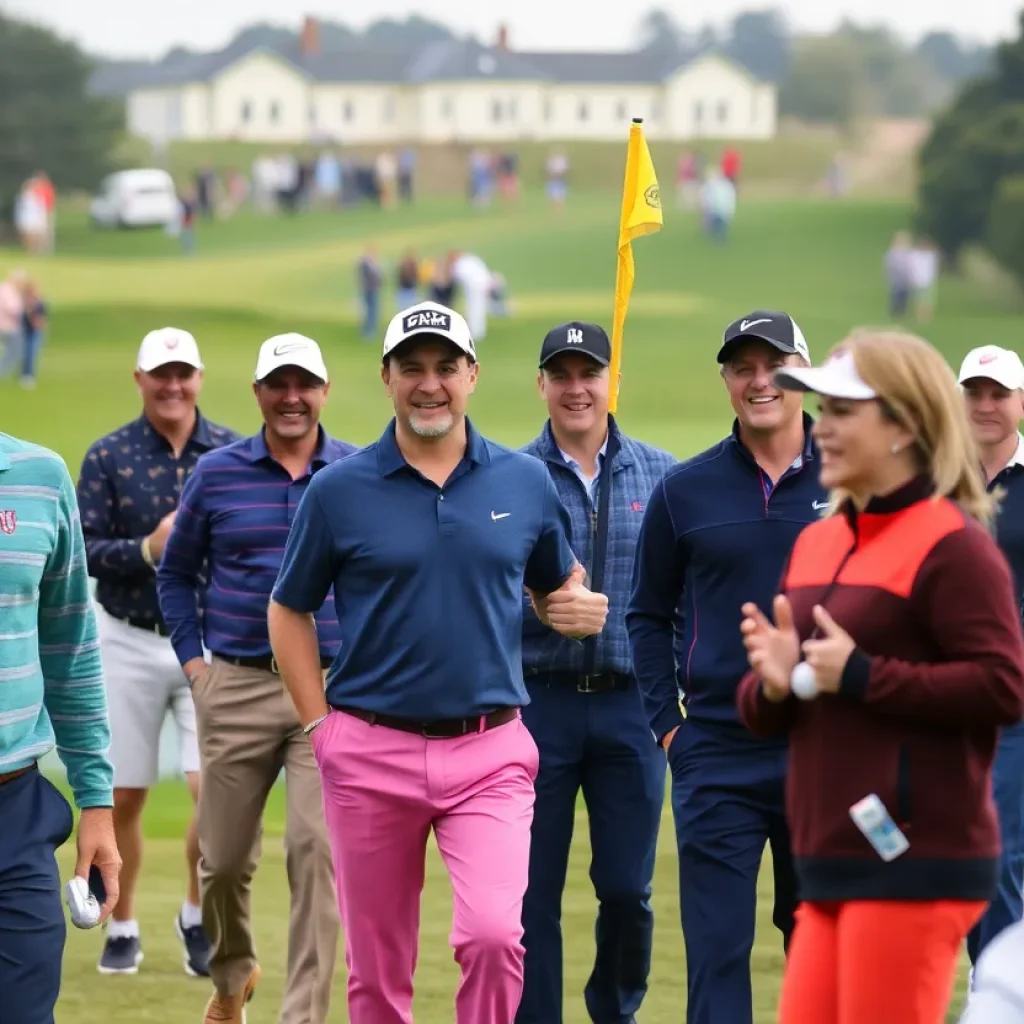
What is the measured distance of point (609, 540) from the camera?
23.2 ft

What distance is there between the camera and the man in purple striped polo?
7223 millimetres

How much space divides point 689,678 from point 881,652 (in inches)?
71.0

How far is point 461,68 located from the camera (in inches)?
5433

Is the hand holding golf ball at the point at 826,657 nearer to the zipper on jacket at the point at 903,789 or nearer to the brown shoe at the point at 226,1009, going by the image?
the zipper on jacket at the point at 903,789

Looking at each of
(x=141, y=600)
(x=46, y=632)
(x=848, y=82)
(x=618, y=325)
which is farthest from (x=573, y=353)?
(x=848, y=82)

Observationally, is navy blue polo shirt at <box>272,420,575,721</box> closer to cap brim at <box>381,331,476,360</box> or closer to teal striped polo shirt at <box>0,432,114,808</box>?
cap brim at <box>381,331,476,360</box>

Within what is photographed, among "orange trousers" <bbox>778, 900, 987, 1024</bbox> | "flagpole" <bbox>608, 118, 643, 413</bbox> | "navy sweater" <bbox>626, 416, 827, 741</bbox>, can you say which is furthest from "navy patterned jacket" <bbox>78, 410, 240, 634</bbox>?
"orange trousers" <bbox>778, 900, 987, 1024</bbox>

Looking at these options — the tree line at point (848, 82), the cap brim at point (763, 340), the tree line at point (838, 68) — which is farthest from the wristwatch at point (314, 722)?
the tree line at point (848, 82)

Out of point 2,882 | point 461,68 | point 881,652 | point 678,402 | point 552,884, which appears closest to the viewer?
point 881,652

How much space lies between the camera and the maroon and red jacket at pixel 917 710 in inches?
168

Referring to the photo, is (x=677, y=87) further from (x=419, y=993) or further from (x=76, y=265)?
(x=419, y=993)

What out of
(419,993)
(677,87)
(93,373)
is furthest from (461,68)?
(419,993)

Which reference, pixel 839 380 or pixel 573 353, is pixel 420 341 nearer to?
pixel 573 353

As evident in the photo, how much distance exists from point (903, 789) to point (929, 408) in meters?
0.77
